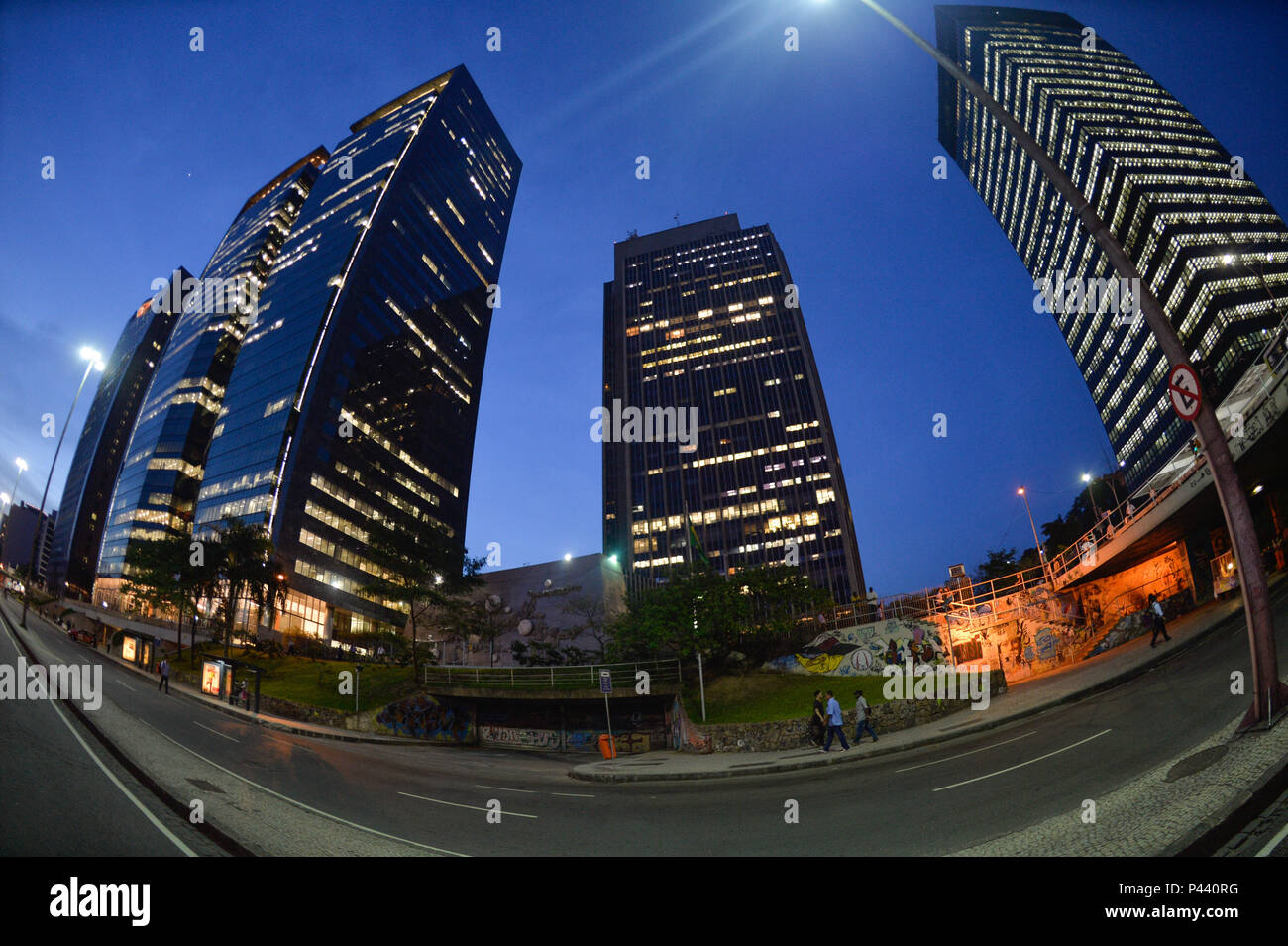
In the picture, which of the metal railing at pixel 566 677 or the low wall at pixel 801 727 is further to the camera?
the metal railing at pixel 566 677

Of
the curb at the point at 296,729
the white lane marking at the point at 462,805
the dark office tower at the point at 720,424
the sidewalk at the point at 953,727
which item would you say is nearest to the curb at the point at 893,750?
the sidewalk at the point at 953,727

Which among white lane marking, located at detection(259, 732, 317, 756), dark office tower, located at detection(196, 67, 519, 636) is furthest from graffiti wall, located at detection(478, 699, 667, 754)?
dark office tower, located at detection(196, 67, 519, 636)

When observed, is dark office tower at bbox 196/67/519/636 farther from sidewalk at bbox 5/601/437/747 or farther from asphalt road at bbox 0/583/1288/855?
asphalt road at bbox 0/583/1288/855

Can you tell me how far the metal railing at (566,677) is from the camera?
25000 mm

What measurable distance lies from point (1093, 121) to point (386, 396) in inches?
5692

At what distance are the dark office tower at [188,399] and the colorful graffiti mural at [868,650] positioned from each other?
341 ft

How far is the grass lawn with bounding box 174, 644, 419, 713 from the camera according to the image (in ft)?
91.6

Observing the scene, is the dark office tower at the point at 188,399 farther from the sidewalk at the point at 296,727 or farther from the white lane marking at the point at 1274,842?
the white lane marking at the point at 1274,842

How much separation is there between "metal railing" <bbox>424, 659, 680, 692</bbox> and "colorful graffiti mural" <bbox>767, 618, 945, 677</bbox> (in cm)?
612

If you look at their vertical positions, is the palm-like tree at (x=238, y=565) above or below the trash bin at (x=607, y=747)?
above

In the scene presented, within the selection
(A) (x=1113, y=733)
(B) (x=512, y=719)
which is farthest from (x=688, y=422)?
(A) (x=1113, y=733)

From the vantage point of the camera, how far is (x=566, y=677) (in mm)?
27547

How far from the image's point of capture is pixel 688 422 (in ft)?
384
